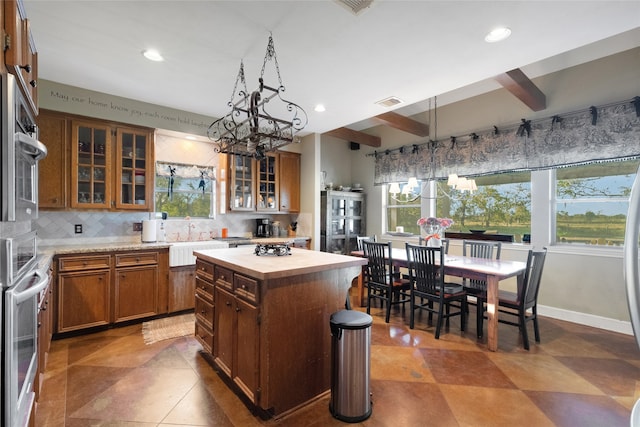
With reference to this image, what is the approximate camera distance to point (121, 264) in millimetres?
3434

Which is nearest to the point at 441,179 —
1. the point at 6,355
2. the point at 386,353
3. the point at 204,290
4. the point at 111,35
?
the point at 386,353

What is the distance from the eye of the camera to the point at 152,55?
273cm

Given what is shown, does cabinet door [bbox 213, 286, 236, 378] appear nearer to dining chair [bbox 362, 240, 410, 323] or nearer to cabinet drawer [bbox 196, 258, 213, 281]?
cabinet drawer [bbox 196, 258, 213, 281]

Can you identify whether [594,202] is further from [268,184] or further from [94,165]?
[94,165]

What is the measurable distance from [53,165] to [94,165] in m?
0.36

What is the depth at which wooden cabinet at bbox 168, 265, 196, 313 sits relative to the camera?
3.79 metres

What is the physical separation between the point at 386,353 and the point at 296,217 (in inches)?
125

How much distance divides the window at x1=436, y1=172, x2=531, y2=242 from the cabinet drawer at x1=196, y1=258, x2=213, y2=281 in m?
3.86

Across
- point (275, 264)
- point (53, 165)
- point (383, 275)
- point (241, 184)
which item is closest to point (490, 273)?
point (383, 275)

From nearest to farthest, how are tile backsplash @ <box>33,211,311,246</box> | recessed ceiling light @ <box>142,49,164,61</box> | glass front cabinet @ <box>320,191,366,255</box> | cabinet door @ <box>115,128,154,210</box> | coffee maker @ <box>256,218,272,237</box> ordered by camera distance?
recessed ceiling light @ <box>142,49,164,61</box>, tile backsplash @ <box>33,211,311,246</box>, cabinet door @ <box>115,128,154,210</box>, coffee maker @ <box>256,218,272,237</box>, glass front cabinet @ <box>320,191,366,255</box>

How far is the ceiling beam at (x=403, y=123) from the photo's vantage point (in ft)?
15.5

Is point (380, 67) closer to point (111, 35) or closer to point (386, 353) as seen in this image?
point (111, 35)

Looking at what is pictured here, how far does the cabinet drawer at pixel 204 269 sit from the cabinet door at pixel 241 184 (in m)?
1.92

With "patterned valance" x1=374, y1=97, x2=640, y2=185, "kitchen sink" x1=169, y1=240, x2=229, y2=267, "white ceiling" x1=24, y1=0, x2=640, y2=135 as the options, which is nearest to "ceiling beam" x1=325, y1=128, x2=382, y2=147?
"patterned valance" x1=374, y1=97, x2=640, y2=185
